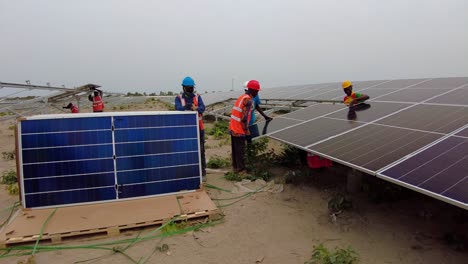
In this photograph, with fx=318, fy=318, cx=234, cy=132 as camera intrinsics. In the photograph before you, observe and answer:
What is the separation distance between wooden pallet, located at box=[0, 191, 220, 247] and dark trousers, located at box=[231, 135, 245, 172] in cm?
184

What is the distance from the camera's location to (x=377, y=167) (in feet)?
14.2

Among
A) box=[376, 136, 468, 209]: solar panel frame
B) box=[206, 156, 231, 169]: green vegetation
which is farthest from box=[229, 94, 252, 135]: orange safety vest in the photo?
box=[376, 136, 468, 209]: solar panel frame

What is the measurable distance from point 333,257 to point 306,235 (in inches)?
40.0

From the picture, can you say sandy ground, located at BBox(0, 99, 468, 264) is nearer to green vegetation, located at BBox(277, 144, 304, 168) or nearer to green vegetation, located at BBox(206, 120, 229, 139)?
green vegetation, located at BBox(277, 144, 304, 168)

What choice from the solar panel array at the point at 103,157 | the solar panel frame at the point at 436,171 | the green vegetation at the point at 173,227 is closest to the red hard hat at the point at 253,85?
the solar panel array at the point at 103,157

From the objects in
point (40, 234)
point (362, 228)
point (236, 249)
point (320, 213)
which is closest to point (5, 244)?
point (40, 234)

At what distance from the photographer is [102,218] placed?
552 centimetres

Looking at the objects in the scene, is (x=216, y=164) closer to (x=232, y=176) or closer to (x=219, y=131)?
(x=232, y=176)

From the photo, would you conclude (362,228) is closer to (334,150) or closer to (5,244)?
(334,150)

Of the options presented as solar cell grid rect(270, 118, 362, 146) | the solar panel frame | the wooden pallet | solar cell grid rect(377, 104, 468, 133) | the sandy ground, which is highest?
solar cell grid rect(377, 104, 468, 133)

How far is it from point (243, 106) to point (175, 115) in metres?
1.74

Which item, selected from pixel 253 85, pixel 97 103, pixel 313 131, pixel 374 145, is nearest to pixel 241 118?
pixel 253 85

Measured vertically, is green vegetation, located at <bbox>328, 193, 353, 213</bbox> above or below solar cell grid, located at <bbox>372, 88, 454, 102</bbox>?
below

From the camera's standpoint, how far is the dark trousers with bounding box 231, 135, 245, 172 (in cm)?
786
